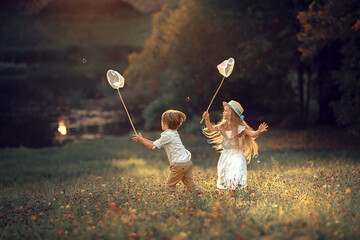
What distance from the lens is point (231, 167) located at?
6.93m

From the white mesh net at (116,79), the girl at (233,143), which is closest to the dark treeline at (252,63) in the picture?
the girl at (233,143)

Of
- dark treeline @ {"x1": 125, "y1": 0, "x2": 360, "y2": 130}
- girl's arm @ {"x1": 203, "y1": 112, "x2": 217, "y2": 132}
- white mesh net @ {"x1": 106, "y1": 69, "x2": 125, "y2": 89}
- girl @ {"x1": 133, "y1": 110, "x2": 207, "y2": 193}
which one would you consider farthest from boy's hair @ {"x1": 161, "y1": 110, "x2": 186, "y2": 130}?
dark treeline @ {"x1": 125, "y1": 0, "x2": 360, "y2": 130}

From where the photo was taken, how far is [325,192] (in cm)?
632

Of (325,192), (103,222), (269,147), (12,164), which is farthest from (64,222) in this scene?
(12,164)

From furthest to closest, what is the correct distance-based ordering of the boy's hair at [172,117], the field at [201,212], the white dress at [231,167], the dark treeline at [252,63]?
1. the dark treeline at [252,63]
2. the white dress at [231,167]
3. the boy's hair at [172,117]
4. the field at [201,212]

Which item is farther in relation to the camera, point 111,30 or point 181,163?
point 111,30

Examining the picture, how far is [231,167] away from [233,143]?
462 millimetres

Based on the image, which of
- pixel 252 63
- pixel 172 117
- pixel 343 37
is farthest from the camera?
pixel 252 63

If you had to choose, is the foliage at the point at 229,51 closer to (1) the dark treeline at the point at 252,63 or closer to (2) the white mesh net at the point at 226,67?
(1) the dark treeline at the point at 252,63

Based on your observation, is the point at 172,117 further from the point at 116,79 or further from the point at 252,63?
the point at 252,63

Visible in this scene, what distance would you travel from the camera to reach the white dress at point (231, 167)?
6805 millimetres

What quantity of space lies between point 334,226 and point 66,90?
176 ft

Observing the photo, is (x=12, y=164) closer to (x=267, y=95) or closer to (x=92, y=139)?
(x=92, y=139)

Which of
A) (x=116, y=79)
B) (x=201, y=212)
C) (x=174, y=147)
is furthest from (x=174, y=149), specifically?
(x=201, y=212)
